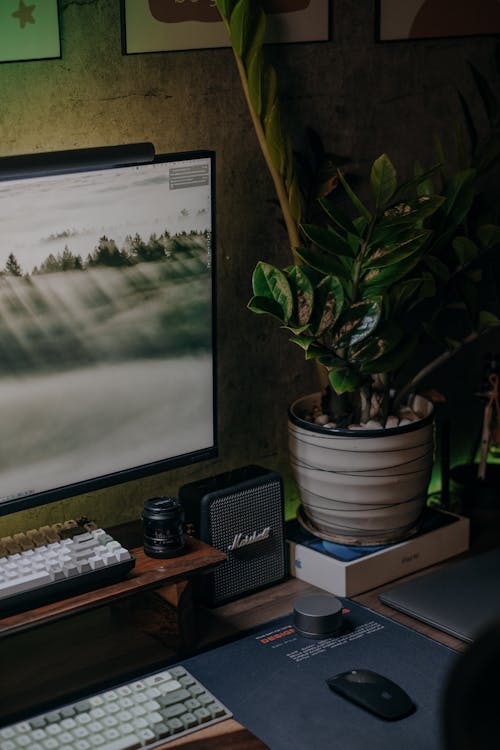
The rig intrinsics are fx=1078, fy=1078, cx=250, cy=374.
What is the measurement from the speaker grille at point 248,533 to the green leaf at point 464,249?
493 millimetres

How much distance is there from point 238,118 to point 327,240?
323mm

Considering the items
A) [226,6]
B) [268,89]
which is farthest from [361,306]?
[226,6]

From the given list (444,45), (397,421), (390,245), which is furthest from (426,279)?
(444,45)

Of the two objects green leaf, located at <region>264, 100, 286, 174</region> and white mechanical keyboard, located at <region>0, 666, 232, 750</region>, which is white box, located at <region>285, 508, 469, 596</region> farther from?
green leaf, located at <region>264, 100, 286, 174</region>

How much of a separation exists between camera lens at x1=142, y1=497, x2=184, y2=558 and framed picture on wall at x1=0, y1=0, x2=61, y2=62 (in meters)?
0.69

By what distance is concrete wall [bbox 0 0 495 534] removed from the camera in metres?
1.64

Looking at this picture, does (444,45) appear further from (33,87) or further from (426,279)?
(33,87)

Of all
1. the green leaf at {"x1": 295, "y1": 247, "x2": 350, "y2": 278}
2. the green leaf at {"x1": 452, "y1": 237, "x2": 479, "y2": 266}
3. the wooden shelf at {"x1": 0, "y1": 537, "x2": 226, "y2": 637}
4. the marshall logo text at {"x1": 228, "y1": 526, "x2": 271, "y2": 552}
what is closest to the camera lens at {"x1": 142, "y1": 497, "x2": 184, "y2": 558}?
the wooden shelf at {"x1": 0, "y1": 537, "x2": 226, "y2": 637}

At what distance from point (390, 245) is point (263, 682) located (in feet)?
2.23

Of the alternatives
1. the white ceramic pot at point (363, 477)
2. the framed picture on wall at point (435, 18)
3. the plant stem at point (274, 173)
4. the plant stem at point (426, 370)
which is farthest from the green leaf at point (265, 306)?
the framed picture on wall at point (435, 18)

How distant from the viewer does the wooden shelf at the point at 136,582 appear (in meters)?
1.42

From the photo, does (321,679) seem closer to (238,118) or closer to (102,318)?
(102,318)

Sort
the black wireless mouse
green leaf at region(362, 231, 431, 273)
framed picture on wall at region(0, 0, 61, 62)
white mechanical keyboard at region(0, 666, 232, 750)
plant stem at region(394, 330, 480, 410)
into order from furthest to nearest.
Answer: plant stem at region(394, 330, 480, 410) < green leaf at region(362, 231, 431, 273) < framed picture on wall at region(0, 0, 61, 62) < the black wireless mouse < white mechanical keyboard at region(0, 666, 232, 750)

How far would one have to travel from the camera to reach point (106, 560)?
150cm
